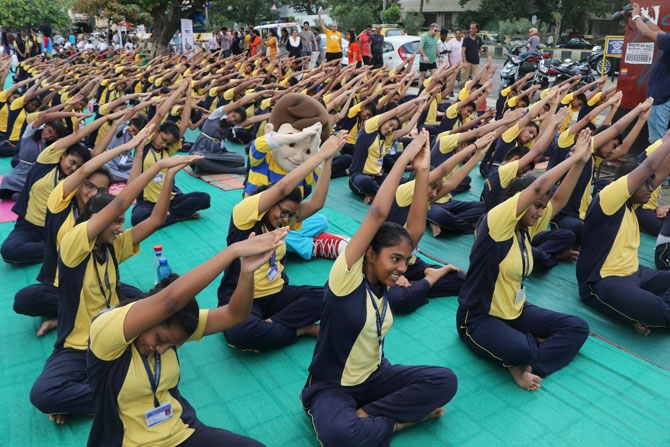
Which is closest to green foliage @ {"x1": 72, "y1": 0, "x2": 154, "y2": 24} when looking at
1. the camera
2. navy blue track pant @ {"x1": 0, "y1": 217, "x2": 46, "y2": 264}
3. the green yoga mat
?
navy blue track pant @ {"x1": 0, "y1": 217, "x2": 46, "y2": 264}

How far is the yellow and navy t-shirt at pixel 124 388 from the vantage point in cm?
211

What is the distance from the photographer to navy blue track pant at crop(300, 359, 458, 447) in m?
2.58

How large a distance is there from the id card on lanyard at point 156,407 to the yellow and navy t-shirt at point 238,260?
1238 mm

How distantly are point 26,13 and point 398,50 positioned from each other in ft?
77.3

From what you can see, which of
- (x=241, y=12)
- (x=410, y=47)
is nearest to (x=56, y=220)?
(x=410, y=47)

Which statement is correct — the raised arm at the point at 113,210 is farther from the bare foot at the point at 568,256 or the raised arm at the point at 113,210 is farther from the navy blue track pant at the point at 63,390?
the bare foot at the point at 568,256

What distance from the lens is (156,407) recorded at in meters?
2.31

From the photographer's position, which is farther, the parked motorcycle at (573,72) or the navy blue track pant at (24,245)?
the parked motorcycle at (573,72)

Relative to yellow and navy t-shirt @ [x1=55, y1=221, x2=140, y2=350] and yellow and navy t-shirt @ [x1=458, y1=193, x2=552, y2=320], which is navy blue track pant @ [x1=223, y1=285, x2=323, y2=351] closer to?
yellow and navy t-shirt @ [x1=55, y1=221, x2=140, y2=350]

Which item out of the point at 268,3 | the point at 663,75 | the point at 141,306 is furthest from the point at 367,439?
the point at 268,3

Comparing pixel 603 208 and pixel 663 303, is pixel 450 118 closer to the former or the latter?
pixel 603 208

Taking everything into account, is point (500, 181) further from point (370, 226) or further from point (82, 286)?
point (82, 286)

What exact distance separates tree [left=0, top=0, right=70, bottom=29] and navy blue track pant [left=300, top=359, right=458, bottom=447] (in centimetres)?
3186

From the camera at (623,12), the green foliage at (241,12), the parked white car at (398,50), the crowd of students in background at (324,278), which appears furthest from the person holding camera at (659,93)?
the green foliage at (241,12)
